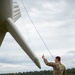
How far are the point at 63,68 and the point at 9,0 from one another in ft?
22.2

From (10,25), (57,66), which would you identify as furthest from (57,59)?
(10,25)

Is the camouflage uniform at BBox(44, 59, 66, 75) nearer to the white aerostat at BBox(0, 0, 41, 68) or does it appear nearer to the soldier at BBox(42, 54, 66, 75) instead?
the soldier at BBox(42, 54, 66, 75)

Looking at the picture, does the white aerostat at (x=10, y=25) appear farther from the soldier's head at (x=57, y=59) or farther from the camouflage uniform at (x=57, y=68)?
the soldier's head at (x=57, y=59)

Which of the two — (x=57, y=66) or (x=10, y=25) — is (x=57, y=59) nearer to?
(x=57, y=66)

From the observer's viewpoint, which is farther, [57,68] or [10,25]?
[10,25]

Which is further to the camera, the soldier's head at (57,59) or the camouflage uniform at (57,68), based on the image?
the camouflage uniform at (57,68)

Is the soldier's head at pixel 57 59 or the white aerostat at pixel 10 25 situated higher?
the white aerostat at pixel 10 25

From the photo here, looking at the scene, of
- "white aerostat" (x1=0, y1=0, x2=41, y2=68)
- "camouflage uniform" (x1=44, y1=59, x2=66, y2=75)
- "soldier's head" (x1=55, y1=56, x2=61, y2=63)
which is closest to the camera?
"soldier's head" (x1=55, y1=56, x2=61, y2=63)

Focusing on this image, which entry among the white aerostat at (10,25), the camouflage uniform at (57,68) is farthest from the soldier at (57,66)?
the white aerostat at (10,25)

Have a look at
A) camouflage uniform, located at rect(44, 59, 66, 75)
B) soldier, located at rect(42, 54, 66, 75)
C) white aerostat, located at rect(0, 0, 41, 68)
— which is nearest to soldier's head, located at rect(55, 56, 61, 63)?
soldier, located at rect(42, 54, 66, 75)

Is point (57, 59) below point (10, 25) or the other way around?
below

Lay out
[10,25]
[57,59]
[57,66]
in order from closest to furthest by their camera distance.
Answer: [57,59]
[57,66]
[10,25]

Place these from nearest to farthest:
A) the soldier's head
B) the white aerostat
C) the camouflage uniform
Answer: the soldier's head → the camouflage uniform → the white aerostat

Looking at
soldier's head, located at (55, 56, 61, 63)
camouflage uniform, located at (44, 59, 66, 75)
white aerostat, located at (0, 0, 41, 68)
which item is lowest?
camouflage uniform, located at (44, 59, 66, 75)
